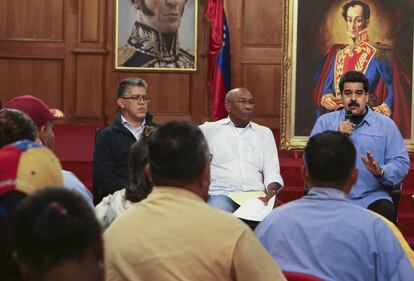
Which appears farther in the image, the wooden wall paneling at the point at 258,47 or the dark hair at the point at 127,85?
the wooden wall paneling at the point at 258,47

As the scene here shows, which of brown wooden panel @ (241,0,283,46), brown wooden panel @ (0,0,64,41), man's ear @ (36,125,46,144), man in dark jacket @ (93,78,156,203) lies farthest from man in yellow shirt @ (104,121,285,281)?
brown wooden panel @ (0,0,64,41)

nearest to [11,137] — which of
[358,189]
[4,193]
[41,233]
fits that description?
[4,193]

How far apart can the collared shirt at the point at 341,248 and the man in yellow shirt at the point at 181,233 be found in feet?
1.49

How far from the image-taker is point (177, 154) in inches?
84.5

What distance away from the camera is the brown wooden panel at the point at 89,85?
9320 millimetres

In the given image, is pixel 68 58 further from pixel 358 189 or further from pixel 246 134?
pixel 358 189

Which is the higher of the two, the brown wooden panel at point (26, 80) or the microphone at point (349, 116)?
the brown wooden panel at point (26, 80)

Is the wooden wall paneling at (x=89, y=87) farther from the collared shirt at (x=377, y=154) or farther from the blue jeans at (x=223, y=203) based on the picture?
the collared shirt at (x=377, y=154)

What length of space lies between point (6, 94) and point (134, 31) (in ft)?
5.13

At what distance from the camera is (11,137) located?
92.6 inches

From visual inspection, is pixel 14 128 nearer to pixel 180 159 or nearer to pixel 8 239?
pixel 180 159

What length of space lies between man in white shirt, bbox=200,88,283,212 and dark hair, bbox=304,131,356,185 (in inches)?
99.1

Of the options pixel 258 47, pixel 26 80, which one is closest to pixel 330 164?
pixel 258 47

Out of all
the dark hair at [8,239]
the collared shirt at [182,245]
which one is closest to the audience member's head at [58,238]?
the dark hair at [8,239]
